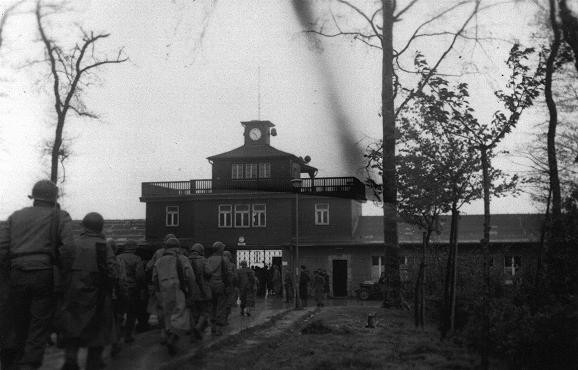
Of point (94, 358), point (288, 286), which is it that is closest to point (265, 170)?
point (288, 286)

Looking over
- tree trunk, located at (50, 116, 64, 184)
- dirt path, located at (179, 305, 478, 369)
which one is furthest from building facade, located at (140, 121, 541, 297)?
dirt path, located at (179, 305, 478, 369)

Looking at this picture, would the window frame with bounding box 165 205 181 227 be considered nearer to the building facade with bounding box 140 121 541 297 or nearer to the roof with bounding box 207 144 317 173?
the building facade with bounding box 140 121 541 297

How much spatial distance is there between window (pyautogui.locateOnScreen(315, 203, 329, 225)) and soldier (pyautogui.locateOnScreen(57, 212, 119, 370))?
41630mm

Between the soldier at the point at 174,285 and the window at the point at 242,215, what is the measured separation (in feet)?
128

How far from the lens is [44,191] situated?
24.8ft

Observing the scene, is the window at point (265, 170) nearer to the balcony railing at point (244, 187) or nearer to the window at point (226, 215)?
the balcony railing at point (244, 187)

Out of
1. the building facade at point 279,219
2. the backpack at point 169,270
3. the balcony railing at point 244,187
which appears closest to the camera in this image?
the backpack at point 169,270

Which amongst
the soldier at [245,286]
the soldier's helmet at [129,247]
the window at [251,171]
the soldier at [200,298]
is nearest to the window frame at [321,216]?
the window at [251,171]

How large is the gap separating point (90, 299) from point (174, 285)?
335 centimetres

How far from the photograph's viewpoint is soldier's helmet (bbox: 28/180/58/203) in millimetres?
7543

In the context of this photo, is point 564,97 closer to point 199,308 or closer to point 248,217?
point 199,308

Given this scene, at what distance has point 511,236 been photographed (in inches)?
1956

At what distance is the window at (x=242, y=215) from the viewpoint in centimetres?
5041

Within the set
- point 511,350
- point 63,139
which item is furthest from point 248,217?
point 511,350
